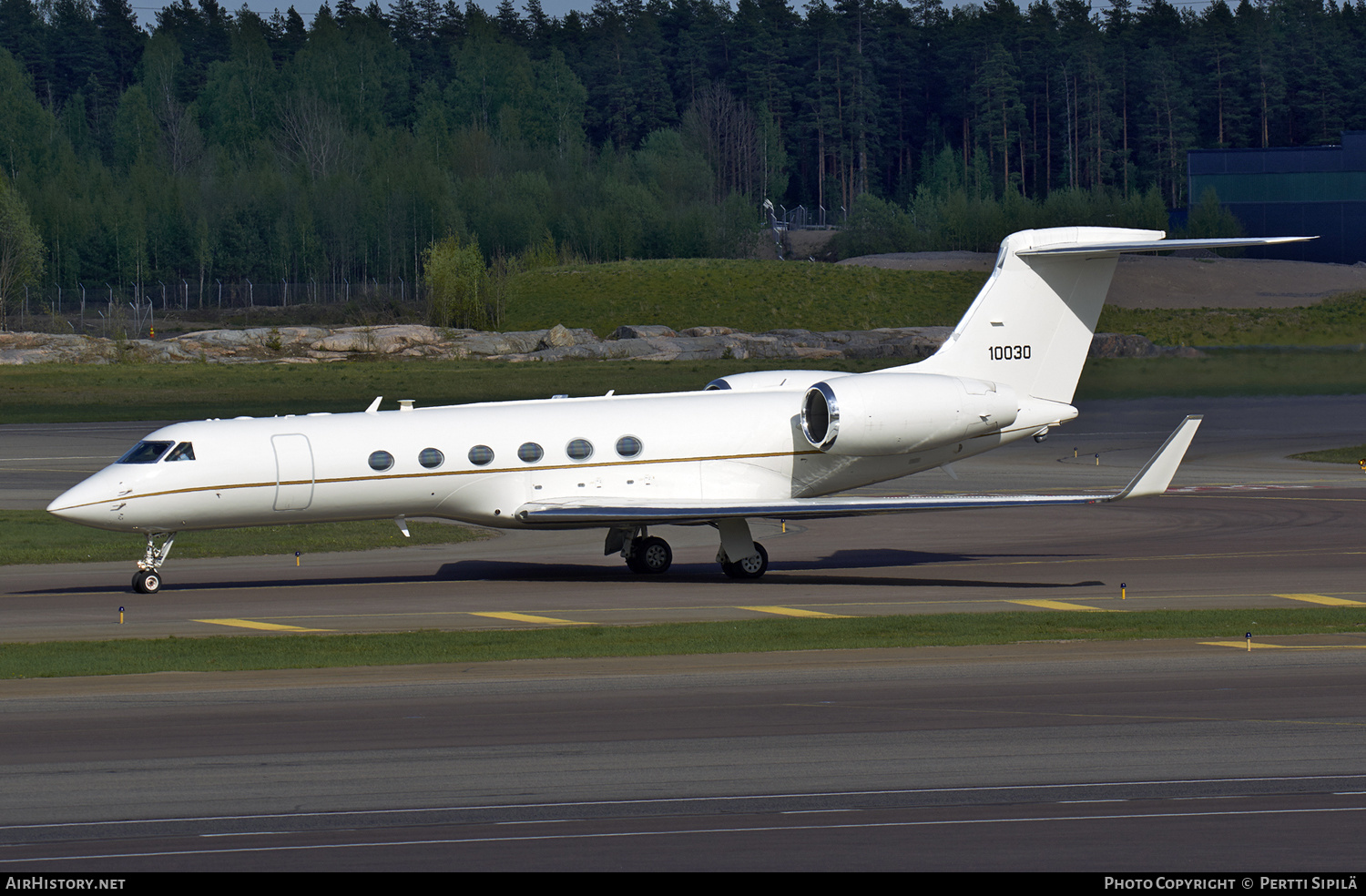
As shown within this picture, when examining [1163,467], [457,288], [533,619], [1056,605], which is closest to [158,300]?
[457,288]

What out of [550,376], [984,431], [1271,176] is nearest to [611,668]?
[984,431]

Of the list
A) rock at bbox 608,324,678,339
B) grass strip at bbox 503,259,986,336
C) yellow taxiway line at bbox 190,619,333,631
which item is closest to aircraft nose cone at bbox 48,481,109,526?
yellow taxiway line at bbox 190,619,333,631

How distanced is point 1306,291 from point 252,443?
338ft

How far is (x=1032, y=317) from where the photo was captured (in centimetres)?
2730

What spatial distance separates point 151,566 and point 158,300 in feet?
363

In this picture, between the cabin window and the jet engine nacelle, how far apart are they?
1092cm

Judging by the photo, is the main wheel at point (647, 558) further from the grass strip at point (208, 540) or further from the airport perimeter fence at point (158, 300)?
the airport perimeter fence at point (158, 300)

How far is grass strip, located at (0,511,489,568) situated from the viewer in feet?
95.1

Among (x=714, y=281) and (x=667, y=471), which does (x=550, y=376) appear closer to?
(x=714, y=281)

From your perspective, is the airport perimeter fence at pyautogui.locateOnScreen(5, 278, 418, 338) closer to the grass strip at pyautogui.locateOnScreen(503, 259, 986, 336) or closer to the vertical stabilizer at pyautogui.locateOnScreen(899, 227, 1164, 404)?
the grass strip at pyautogui.locateOnScreen(503, 259, 986, 336)

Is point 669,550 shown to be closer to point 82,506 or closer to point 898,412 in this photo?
point 898,412

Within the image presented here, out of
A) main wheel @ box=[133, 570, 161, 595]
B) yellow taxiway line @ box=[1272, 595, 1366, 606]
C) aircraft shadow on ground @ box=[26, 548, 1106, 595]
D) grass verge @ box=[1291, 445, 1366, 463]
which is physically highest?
main wheel @ box=[133, 570, 161, 595]

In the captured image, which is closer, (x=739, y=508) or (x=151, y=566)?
(x=151, y=566)

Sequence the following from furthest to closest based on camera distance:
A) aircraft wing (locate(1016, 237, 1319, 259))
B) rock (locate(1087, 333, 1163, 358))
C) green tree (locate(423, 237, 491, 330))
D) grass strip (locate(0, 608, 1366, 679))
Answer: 1. green tree (locate(423, 237, 491, 330))
2. rock (locate(1087, 333, 1163, 358))
3. aircraft wing (locate(1016, 237, 1319, 259))
4. grass strip (locate(0, 608, 1366, 679))
